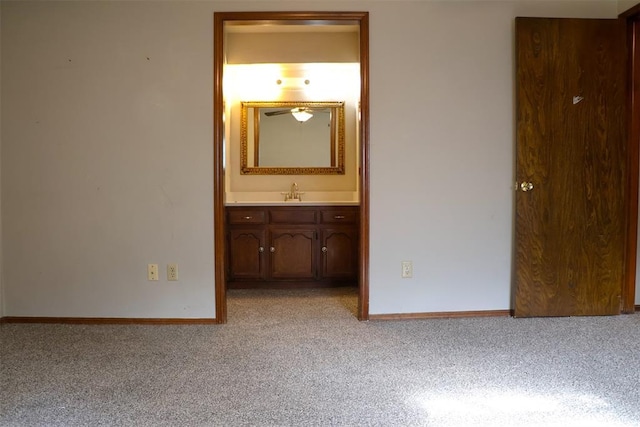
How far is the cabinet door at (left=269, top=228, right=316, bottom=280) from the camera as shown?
3850 mm

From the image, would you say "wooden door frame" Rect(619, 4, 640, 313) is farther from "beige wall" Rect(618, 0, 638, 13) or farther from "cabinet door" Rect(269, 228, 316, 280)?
"cabinet door" Rect(269, 228, 316, 280)

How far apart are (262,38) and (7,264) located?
2.60 metres

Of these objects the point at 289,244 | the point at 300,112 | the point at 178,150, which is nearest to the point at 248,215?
the point at 289,244

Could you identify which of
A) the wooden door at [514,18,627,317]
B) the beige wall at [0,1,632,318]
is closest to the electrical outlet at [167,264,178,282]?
the beige wall at [0,1,632,318]

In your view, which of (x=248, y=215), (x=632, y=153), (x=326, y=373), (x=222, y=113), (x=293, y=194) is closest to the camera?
(x=326, y=373)

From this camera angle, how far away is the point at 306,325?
110 inches

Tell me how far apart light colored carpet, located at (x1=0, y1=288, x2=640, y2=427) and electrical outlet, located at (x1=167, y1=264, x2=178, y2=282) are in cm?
31

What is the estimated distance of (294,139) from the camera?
4387 mm

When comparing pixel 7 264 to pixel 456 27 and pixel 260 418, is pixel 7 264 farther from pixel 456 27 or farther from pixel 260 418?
pixel 456 27

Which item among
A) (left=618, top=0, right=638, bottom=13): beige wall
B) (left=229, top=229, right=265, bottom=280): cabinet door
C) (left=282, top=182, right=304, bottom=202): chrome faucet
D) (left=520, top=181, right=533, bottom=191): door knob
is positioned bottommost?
(left=229, top=229, right=265, bottom=280): cabinet door

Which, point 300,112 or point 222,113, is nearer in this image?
point 222,113

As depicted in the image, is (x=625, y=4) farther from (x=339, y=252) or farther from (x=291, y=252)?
(x=291, y=252)

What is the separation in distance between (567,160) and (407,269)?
4.13 feet

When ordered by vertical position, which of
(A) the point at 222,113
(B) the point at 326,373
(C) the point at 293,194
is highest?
(A) the point at 222,113
